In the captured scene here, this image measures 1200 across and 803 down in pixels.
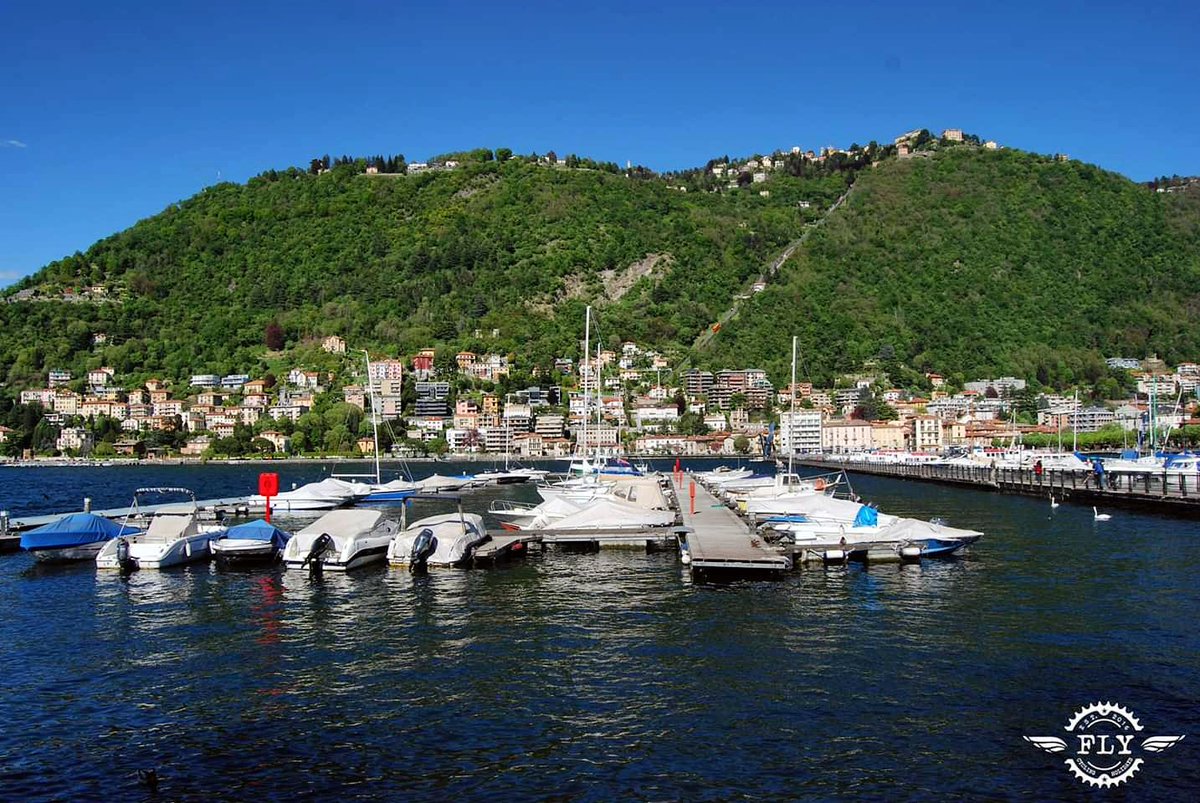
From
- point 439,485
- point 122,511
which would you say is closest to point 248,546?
point 122,511

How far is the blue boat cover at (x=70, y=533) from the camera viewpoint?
32.2 m

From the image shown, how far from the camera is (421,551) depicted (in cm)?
3048

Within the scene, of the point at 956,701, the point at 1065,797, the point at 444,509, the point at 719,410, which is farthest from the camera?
the point at 719,410

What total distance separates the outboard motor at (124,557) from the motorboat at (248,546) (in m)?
2.40

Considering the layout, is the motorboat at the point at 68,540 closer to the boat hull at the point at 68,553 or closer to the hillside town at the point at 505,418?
the boat hull at the point at 68,553

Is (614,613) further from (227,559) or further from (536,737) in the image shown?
(227,559)

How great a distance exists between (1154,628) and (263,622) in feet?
64.9

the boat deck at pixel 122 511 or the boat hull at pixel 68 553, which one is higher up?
the boat deck at pixel 122 511

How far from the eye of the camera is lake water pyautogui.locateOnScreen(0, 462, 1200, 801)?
43.1 feet

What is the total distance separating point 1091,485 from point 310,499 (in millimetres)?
43519

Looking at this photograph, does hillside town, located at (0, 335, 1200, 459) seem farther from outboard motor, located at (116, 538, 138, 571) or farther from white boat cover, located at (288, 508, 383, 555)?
outboard motor, located at (116, 538, 138, 571)

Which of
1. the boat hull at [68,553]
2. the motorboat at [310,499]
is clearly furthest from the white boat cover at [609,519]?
the motorboat at [310,499]

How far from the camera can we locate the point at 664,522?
37.8 metres

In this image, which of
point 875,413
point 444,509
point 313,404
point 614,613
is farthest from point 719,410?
point 614,613
